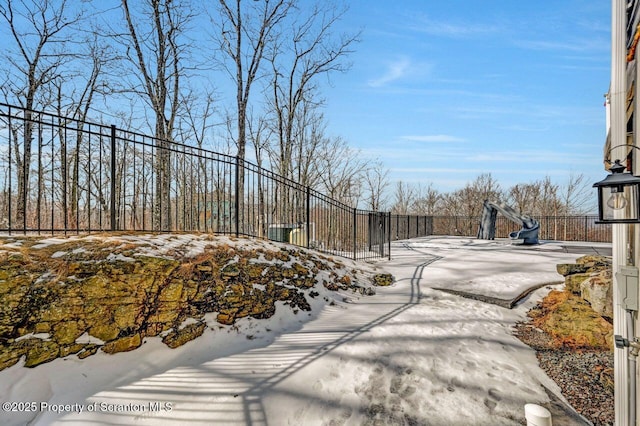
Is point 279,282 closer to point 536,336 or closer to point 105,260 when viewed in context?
point 105,260

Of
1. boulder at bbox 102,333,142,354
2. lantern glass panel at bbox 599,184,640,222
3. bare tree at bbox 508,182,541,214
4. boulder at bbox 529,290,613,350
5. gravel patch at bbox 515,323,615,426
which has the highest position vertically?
bare tree at bbox 508,182,541,214

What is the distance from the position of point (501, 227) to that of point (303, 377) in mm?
21147

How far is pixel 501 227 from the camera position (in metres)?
20.2

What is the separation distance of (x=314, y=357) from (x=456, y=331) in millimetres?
1992

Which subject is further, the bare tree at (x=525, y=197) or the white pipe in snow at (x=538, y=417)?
the bare tree at (x=525, y=197)

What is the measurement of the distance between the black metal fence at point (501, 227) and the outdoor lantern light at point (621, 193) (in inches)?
641

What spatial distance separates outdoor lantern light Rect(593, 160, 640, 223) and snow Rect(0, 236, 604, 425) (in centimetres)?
175

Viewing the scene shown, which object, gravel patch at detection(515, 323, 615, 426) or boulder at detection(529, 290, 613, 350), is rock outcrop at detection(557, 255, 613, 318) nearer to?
boulder at detection(529, 290, 613, 350)

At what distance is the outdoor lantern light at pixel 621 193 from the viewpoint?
1.79 metres

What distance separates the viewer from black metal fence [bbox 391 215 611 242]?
16.7 meters

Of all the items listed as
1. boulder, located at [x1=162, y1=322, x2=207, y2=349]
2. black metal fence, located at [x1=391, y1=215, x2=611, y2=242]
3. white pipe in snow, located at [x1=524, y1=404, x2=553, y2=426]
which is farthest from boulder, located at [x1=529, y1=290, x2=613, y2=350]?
black metal fence, located at [x1=391, y1=215, x2=611, y2=242]

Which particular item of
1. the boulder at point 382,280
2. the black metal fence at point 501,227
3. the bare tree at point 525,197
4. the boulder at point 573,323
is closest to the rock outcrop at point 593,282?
the boulder at point 573,323

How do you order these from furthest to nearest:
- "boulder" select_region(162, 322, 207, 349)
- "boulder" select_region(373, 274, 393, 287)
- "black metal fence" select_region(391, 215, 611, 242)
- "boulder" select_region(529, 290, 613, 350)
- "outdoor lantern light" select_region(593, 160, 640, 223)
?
"black metal fence" select_region(391, 215, 611, 242) < "boulder" select_region(373, 274, 393, 287) < "boulder" select_region(529, 290, 613, 350) < "boulder" select_region(162, 322, 207, 349) < "outdoor lantern light" select_region(593, 160, 640, 223)

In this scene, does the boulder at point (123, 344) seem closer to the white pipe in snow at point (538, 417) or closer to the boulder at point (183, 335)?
the boulder at point (183, 335)
